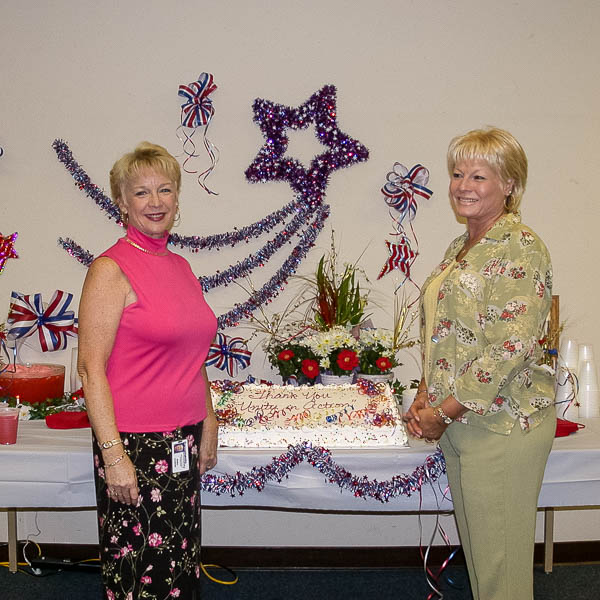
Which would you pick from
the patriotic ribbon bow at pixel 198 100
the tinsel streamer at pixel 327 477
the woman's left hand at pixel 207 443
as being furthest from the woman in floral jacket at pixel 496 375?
the patriotic ribbon bow at pixel 198 100

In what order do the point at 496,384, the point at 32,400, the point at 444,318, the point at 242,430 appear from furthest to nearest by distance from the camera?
the point at 32,400 < the point at 242,430 < the point at 444,318 < the point at 496,384

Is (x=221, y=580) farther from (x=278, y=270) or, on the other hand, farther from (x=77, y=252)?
(x=77, y=252)

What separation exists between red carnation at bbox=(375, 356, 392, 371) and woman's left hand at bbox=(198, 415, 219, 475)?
2.68ft

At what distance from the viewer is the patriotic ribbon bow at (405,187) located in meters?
3.05

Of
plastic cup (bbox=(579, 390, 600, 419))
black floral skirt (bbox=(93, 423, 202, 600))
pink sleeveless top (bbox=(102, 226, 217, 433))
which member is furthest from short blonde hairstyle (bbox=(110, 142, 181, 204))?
plastic cup (bbox=(579, 390, 600, 419))

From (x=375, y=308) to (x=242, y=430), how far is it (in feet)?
3.34

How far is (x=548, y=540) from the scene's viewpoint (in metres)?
2.98

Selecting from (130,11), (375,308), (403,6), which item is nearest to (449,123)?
(403,6)

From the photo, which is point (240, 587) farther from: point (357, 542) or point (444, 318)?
point (444, 318)

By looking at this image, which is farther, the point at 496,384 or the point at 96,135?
the point at 96,135

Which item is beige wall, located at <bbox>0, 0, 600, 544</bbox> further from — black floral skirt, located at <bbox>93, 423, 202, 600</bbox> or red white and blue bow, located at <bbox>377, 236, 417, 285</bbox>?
black floral skirt, located at <bbox>93, 423, 202, 600</bbox>

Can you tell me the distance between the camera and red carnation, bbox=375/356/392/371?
270 cm

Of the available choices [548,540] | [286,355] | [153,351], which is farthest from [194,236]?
[548,540]

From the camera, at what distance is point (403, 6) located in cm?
303
